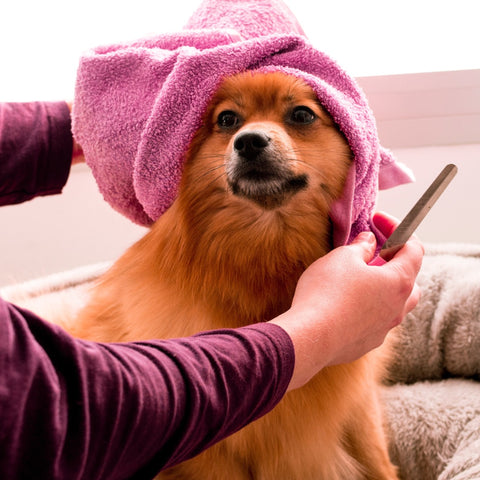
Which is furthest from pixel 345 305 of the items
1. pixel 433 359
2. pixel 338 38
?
pixel 338 38

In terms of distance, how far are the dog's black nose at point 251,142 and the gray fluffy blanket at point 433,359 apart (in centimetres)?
62

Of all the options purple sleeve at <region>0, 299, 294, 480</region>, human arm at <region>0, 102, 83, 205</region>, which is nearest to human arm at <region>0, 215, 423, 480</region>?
purple sleeve at <region>0, 299, 294, 480</region>

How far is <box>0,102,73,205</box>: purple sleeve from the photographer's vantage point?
0.86m

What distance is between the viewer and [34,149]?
34.0 inches

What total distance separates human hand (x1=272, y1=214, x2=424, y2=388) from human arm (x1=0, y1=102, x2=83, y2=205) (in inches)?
17.3

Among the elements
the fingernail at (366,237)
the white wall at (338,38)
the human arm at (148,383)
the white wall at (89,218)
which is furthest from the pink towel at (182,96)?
the white wall at (89,218)

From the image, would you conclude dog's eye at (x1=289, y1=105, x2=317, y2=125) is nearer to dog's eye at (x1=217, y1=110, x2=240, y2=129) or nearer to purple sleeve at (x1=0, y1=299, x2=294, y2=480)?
dog's eye at (x1=217, y1=110, x2=240, y2=129)

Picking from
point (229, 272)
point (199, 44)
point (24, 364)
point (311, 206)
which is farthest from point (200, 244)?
point (24, 364)

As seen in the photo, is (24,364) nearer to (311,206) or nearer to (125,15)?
(311,206)

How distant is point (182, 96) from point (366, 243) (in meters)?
0.30

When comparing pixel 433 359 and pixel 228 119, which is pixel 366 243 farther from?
pixel 433 359

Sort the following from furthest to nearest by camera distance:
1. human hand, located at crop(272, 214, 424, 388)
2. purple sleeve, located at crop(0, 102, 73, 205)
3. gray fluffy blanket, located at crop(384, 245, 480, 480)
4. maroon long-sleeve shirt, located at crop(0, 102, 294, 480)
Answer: gray fluffy blanket, located at crop(384, 245, 480, 480) → purple sleeve, located at crop(0, 102, 73, 205) → human hand, located at crop(272, 214, 424, 388) → maroon long-sleeve shirt, located at crop(0, 102, 294, 480)

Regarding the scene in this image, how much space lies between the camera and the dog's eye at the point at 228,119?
2.54 ft

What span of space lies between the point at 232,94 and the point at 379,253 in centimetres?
29
